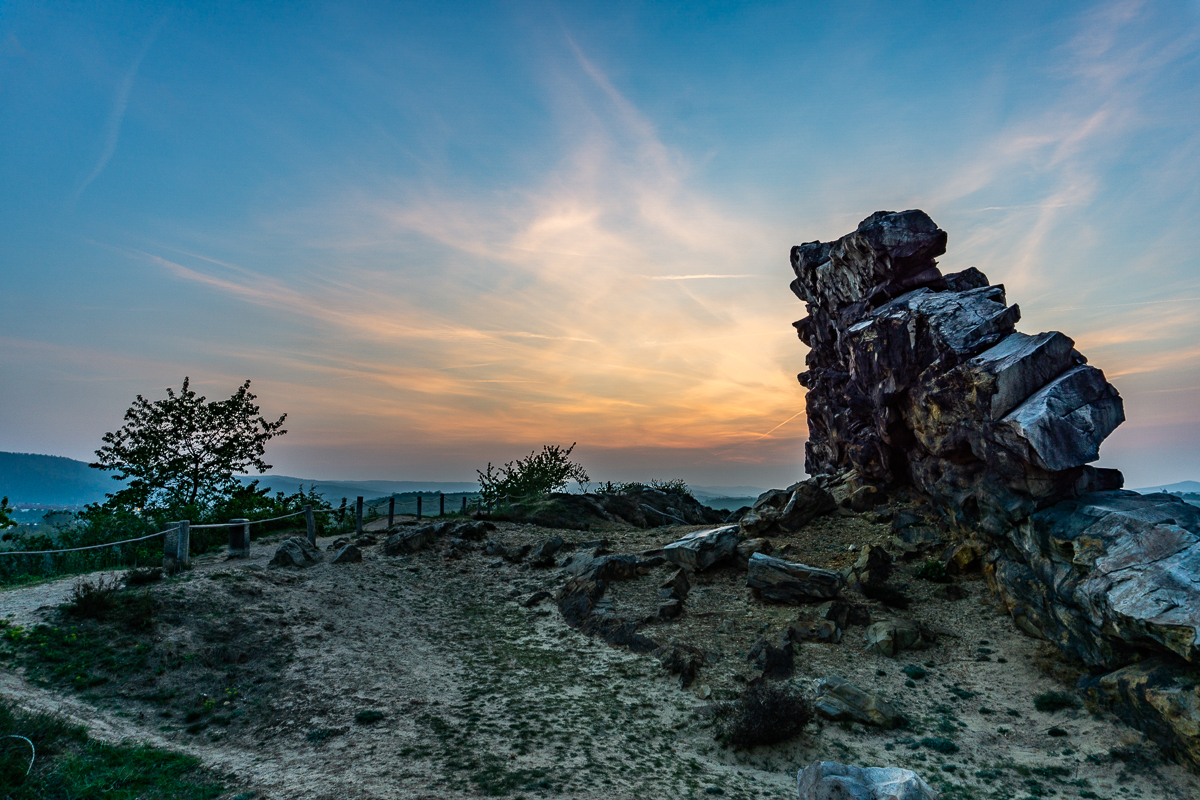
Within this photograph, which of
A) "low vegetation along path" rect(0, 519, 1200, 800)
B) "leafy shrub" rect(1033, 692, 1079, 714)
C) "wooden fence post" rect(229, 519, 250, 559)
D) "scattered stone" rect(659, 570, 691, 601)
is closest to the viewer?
"low vegetation along path" rect(0, 519, 1200, 800)

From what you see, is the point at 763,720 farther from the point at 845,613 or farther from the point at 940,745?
the point at 845,613

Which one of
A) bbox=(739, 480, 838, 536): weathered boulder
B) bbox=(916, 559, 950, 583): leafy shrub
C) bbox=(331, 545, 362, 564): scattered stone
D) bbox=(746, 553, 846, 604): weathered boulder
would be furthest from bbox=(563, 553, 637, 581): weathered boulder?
bbox=(916, 559, 950, 583): leafy shrub

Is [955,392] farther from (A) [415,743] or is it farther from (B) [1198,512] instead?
(A) [415,743]

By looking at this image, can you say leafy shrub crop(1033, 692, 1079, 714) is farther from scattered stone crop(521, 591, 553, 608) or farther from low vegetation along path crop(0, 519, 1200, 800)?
scattered stone crop(521, 591, 553, 608)

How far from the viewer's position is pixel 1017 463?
16031mm

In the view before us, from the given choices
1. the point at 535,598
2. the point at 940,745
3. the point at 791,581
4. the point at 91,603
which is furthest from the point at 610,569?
the point at 91,603

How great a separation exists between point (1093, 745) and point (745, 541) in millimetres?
13197

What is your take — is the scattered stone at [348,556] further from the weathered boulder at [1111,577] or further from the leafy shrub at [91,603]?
the weathered boulder at [1111,577]

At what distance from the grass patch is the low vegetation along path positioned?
472 millimetres

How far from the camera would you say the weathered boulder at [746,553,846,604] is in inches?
708

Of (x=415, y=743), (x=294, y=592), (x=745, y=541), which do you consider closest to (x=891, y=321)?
(x=745, y=541)

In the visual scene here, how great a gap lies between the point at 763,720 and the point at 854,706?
2.42 metres

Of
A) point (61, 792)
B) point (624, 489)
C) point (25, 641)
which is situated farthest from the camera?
point (624, 489)

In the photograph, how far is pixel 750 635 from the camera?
16.7m
